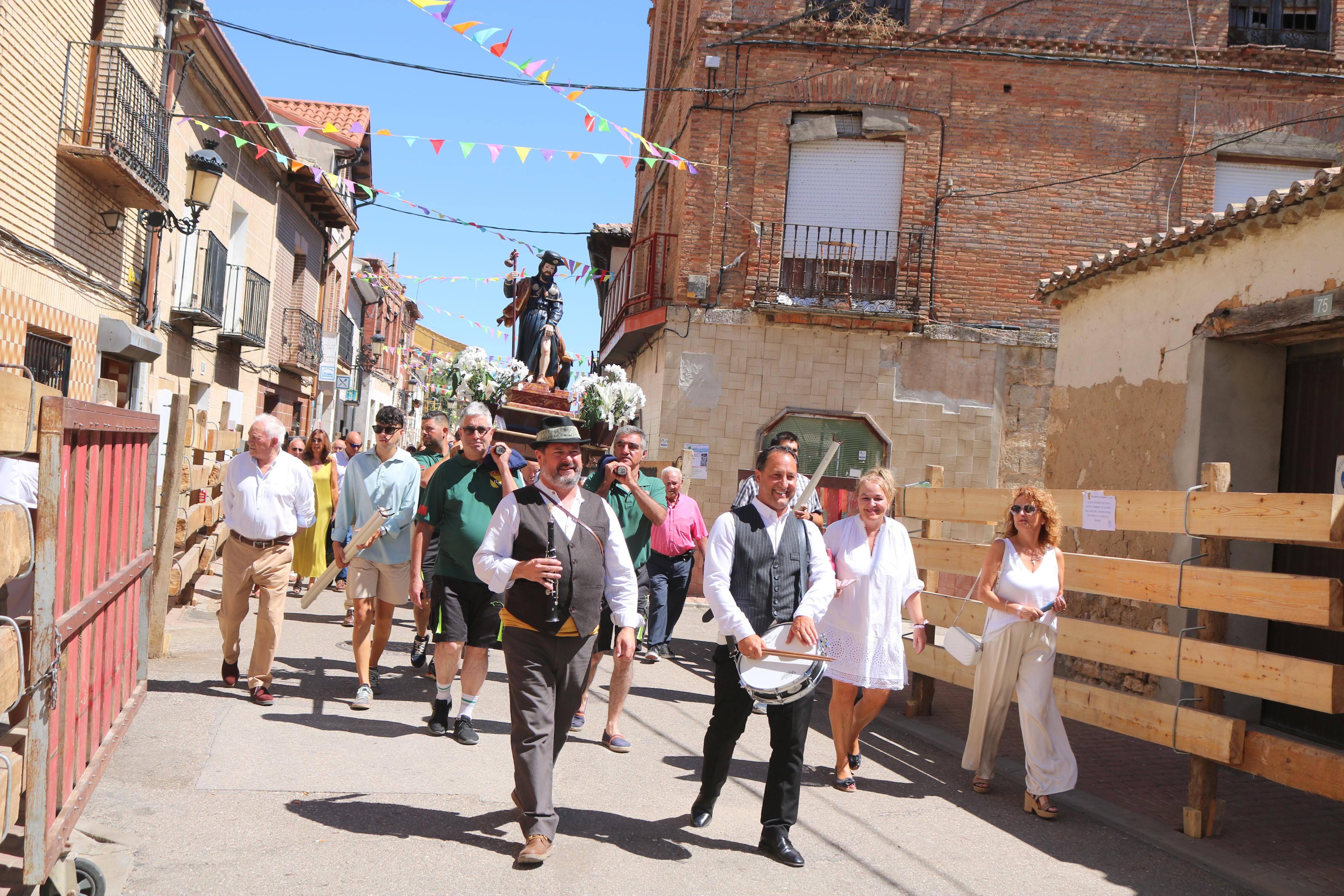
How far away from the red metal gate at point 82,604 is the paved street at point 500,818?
0.65 m

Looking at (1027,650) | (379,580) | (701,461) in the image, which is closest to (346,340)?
(701,461)

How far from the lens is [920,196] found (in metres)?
17.3

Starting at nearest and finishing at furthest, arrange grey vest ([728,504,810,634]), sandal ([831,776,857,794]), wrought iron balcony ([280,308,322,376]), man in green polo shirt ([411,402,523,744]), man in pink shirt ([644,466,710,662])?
grey vest ([728,504,810,634]) < sandal ([831,776,857,794]) < man in green polo shirt ([411,402,523,744]) < man in pink shirt ([644,466,710,662]) < wrought iron balcony ([280,308,322,376])

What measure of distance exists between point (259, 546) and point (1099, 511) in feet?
17.7

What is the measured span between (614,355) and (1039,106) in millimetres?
9968

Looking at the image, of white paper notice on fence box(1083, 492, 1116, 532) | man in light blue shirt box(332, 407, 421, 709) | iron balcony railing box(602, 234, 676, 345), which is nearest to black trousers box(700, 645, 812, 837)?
white paper notice on fence box(1083, 492, 1116, 532)

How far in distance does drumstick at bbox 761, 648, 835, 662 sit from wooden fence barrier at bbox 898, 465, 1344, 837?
7.26 feet

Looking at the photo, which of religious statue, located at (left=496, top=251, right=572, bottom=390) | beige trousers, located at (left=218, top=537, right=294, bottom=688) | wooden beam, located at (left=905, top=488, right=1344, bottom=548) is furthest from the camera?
religious statue, located at (left=496, top=251, right=572, bottom=390)

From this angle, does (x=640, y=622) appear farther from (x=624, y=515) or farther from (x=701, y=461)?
(x=701, y=461)

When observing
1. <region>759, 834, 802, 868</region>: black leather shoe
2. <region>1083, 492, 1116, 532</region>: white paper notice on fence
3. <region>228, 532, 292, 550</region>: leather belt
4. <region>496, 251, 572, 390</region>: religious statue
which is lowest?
<region>759, 834, 802, 868</region>: black leather shoe

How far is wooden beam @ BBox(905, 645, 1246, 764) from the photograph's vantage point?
5656mm

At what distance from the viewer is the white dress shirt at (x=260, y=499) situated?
7.47 metres

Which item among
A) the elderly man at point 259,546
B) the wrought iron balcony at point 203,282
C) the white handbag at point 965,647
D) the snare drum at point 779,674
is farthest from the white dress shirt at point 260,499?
the wrought iron balcony at point 203,282

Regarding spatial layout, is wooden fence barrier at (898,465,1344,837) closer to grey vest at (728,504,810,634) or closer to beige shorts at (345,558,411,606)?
grey vest at (728,504,810,634)
